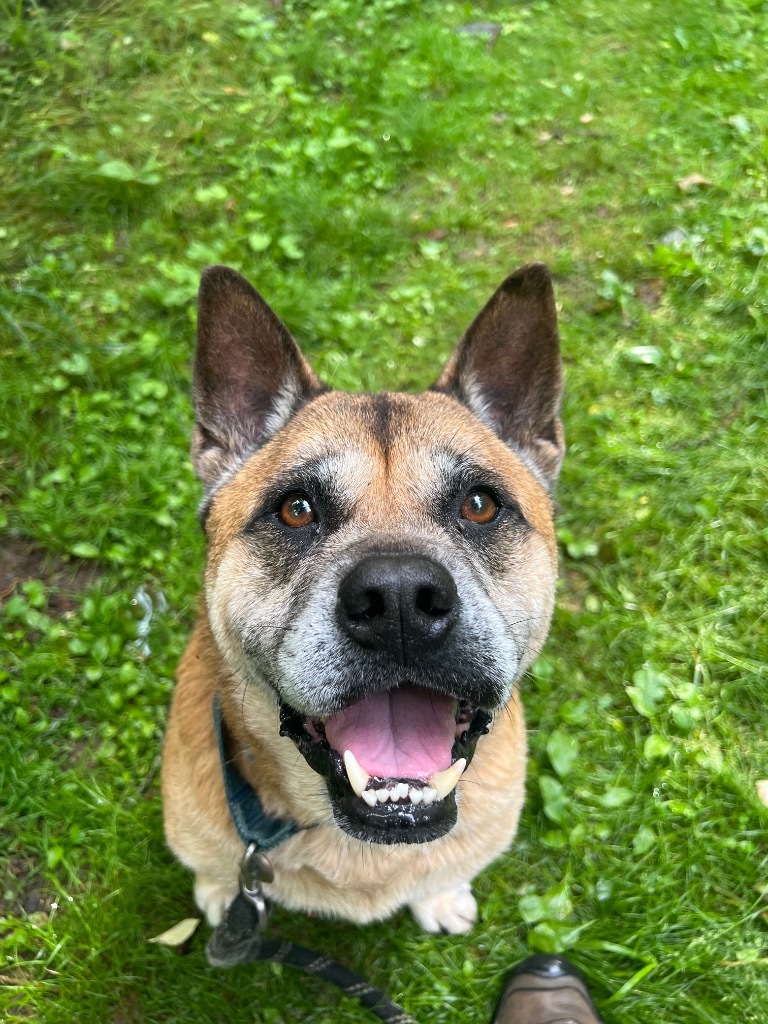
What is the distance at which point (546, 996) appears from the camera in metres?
2.75

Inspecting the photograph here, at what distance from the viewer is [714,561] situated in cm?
391

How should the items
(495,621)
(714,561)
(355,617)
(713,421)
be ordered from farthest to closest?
(713,421) < (714,561) < (495,621) < (355,617)

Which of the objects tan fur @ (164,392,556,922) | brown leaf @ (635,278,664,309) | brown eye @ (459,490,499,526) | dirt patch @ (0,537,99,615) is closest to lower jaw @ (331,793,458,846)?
tan fur @ (164,392,556,922)

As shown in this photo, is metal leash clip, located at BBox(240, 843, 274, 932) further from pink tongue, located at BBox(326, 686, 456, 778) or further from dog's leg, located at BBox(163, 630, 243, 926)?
pink tongue, located at BBox(326, 686, 456, 778)

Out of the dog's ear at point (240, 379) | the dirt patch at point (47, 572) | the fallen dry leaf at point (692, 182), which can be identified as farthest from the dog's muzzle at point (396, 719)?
the fallen dry leaf at point (692, 182)

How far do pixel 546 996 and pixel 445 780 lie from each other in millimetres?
1517

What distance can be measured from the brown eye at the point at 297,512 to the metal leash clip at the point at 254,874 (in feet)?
3.44

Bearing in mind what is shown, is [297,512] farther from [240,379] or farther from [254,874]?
[254,874]

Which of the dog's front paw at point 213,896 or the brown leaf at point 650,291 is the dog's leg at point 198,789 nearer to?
the dog's front paw at point 213,896

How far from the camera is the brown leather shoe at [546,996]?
2.71m

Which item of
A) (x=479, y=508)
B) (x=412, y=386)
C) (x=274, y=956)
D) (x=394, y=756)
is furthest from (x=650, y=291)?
(x=274, y=956)

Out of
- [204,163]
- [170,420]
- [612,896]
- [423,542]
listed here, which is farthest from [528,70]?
[612,896]

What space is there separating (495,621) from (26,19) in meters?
6.26

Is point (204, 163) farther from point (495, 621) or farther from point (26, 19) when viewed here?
point (495, 621)
